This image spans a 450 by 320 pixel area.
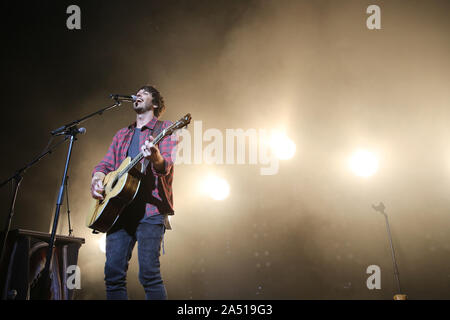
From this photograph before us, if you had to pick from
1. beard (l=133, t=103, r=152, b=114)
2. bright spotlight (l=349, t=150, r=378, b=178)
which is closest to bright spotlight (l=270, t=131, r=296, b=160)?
bright spotlight (l=349, t=150, r=378, b=178)

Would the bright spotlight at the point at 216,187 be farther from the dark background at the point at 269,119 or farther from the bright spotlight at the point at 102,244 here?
the bright spotlight at the point at 102,244

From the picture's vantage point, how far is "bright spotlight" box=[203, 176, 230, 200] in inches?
240

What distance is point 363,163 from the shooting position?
5535mm

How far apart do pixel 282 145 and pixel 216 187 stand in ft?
5.32

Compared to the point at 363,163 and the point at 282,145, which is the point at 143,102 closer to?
the point at 282,145

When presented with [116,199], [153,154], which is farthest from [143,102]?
[116,199]

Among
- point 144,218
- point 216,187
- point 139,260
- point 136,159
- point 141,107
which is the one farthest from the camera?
point 216,187

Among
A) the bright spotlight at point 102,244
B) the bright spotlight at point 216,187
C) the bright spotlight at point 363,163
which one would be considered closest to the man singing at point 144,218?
the bright spotlight at point 102,244

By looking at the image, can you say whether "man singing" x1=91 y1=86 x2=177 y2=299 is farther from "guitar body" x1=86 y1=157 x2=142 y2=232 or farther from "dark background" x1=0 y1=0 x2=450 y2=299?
"dark background" x1=0 y1=0 x2=450 y2=299

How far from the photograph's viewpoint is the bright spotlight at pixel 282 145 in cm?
584

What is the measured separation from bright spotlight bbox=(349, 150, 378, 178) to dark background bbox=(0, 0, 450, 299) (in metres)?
0.13

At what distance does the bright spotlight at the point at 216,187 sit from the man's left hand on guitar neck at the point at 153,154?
13.7 feet
